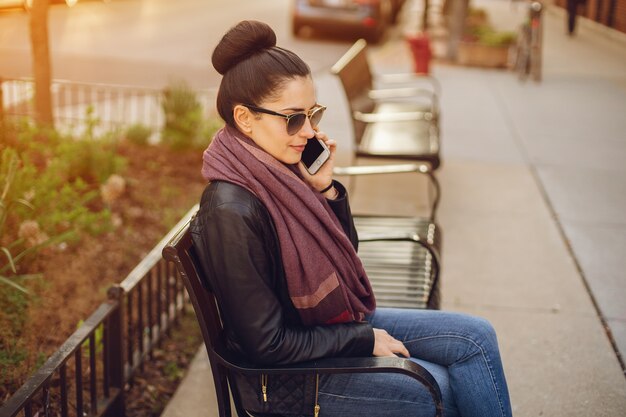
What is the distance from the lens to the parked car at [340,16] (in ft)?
52.2

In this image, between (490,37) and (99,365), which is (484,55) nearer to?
(490,37)

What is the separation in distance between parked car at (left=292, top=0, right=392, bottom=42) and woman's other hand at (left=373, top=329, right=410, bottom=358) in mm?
13951

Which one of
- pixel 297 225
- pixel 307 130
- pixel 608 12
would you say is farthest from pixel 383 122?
pixel 608 12

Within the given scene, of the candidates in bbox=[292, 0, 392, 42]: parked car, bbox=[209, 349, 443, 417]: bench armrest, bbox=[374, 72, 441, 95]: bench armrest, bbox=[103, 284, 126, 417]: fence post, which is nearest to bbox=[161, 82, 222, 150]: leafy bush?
bbox=[374, 72, 441, 95]: bench armrest

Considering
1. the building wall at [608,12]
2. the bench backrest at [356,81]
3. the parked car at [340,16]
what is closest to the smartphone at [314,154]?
the bench backrest at [356,81]

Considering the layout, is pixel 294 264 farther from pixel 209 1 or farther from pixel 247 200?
pixel 209 1

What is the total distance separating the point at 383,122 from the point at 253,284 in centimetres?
459

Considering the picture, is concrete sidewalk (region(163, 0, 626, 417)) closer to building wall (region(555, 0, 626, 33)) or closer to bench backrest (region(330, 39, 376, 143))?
bench backrest (region(330, 39, 376, 143))

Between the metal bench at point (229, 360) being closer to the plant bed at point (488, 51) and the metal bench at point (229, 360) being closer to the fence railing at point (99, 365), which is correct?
the fence railing at point (99, 365)

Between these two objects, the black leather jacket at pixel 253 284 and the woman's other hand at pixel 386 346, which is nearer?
the black leather jacket at pixel 253 284

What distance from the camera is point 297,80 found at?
2.42 meters

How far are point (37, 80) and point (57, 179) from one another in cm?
190

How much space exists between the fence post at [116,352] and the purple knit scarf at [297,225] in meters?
0.99

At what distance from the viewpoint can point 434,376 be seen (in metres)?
2.61
